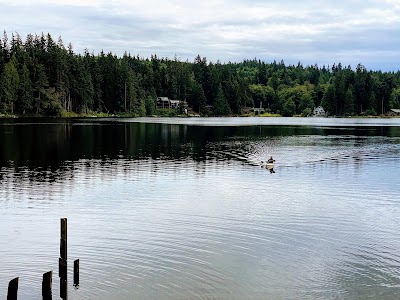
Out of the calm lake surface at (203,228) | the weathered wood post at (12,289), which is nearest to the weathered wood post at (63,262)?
the calm lake surface at (203,228)

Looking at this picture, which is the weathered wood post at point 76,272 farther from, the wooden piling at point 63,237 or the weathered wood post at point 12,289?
the weathered wood post at point 12,289

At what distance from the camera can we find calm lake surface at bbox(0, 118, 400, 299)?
2306cm

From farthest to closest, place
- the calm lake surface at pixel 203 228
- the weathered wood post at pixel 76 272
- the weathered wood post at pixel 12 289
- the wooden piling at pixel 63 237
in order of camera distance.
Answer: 1. the calm lake surface at pixel 203 228
2. the weathered wood post at pixel 76 272
3. the wooden piling at pixel 63 237
4. the weathered wood post at pixel 12 289

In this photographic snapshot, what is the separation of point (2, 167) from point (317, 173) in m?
36.5

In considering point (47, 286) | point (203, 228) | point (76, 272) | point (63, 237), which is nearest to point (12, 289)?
point (47, 286)

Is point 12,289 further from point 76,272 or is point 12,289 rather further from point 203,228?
point 203,228

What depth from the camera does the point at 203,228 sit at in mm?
32625

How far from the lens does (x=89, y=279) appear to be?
23250 mm

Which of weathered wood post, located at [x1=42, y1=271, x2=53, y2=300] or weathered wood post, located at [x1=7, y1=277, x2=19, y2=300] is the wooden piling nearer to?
weathered wood post, located at [x1=42, y1=271, x2=53, y2=300]

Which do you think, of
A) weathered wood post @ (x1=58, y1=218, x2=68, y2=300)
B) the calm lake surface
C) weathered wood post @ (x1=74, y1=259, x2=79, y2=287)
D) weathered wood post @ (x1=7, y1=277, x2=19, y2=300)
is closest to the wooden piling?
weathered wood post @ (x1=58, y1=218, x2=68, y2=300)

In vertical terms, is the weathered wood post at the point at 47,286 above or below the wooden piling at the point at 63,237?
below

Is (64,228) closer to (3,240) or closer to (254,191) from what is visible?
(3,240)

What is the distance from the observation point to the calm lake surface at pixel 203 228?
23062 millimetres

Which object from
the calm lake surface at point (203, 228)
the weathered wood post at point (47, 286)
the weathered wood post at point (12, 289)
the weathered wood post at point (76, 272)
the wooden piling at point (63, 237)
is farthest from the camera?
the calm lake surface at point (203, 228)
